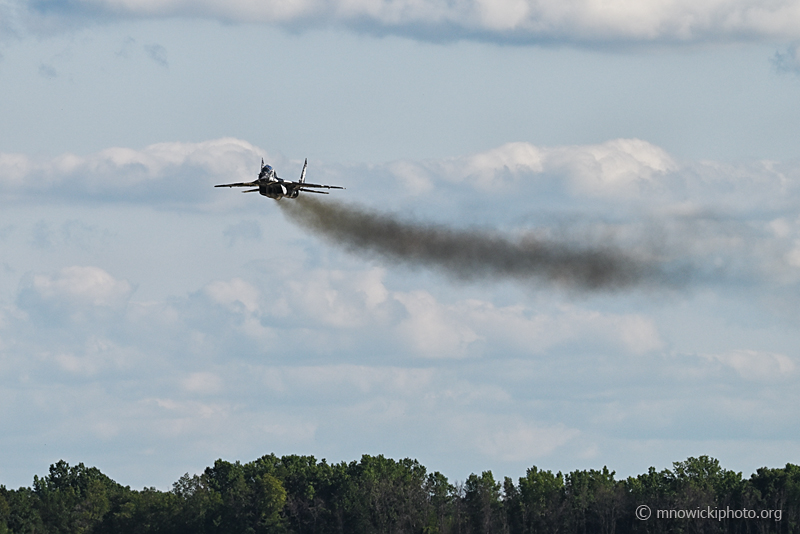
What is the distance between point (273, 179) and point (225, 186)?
4.07 metres

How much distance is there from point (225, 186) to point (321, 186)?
7056 millimetres

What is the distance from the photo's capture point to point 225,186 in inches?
4889

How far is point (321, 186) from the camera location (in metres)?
124

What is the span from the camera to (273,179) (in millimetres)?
122438

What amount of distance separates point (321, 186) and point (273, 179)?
3.72m
